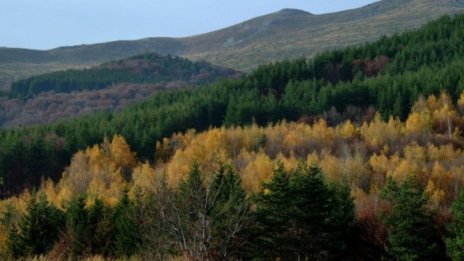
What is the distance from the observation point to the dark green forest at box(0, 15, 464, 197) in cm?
12219

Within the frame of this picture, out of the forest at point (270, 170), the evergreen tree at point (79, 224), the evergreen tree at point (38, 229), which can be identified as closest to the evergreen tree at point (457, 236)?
the forest at point (270, 170)

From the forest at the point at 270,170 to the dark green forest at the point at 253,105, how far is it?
405mm

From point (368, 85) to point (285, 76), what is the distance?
38.6 meters

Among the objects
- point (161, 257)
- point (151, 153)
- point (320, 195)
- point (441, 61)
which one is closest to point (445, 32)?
point (441, 61)

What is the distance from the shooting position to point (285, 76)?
172m

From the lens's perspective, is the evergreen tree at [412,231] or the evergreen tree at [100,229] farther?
the evergreen tree at [100,229]

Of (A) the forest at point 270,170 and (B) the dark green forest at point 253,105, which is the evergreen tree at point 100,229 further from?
(B) the dark green forest at point 253,105

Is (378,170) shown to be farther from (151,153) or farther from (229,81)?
(229,81)

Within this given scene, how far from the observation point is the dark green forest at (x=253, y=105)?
122188 millimetres

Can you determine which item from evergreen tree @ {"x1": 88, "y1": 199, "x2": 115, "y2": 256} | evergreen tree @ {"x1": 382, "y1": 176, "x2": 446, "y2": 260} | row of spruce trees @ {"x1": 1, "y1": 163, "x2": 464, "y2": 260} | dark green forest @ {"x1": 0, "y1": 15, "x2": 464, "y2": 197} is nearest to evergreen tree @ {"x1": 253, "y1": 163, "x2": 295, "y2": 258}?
row of spruce trees @ {"x1": 1, "y1": 163, "x2": 464, "y2": 260}

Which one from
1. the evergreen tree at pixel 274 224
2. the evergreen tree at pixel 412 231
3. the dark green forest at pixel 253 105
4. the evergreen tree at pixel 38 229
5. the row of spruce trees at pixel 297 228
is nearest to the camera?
the evergreen tree at pixel 412 231

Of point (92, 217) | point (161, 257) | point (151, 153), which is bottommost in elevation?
point (151, 153)

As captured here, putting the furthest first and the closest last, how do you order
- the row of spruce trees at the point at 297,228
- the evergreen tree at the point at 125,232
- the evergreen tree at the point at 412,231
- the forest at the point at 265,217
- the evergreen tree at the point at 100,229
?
the evergreen tree at the point at 100,229 < the evergreen tree at the point at 125,232 < the row of spruce trees at the point at 297,228 < the evergreen tree at the point at 412,231 < the forest at the point at 265,217

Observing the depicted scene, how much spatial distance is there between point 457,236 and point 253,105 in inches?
3683
